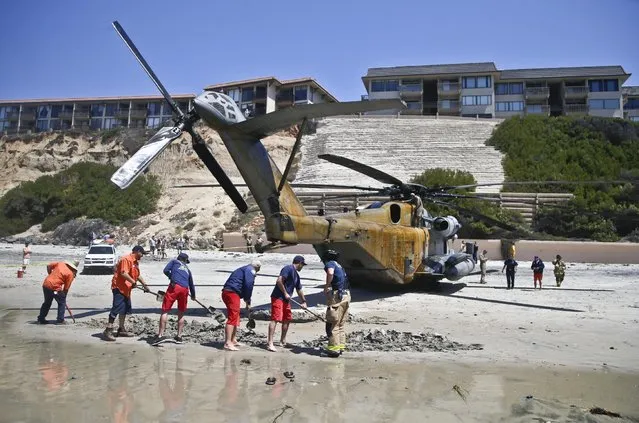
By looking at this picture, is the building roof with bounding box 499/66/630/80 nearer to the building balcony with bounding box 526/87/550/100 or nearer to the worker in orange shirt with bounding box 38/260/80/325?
the building balcony with bounding box 526/87/550/100

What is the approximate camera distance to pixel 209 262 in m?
26.4

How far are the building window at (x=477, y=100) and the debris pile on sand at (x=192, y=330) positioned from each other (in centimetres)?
6732

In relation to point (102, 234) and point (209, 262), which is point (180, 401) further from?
point (102, 234)

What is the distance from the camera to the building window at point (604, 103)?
216ft

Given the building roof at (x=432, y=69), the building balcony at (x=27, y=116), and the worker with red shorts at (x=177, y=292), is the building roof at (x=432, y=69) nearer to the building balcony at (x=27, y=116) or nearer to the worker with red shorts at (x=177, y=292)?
the building balcony at (x=27, y=116)

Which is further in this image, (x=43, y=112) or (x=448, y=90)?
(x=43, y=112)

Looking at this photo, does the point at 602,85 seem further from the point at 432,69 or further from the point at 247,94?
the point at 247,94

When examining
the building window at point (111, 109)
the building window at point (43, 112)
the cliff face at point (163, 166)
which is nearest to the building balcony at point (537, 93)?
the cliff face at point (163, 166)

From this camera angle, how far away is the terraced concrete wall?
46.5m

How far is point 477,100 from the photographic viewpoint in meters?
69.1

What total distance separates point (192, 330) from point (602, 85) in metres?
75.5

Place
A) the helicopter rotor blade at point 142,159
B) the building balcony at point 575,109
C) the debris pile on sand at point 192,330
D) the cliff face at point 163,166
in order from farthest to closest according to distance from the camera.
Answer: the building balcony at point 575,109, the cliff face at point 163,166, the debris pile on sand at point 192,330, the helicopter rotor blade at point 142,159

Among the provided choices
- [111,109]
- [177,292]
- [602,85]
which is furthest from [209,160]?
[111,109]

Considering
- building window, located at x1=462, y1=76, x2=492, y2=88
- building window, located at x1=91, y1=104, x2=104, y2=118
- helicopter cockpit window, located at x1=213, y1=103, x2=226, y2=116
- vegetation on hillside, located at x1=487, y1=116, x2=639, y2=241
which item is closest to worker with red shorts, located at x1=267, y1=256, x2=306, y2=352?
helicopter cockpit window, located at x1=213, y1=103, x2=226, y2=116
